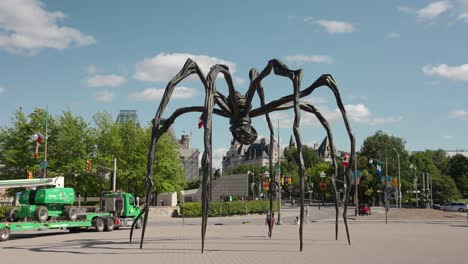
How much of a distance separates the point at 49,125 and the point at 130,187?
11.7m

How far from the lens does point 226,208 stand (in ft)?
174

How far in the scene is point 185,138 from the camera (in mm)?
173750

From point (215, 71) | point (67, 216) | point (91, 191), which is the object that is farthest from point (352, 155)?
point (91, 191)

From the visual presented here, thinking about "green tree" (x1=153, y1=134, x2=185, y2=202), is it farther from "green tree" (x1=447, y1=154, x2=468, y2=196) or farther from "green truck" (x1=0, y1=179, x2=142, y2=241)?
"green tree" (x1=447, y1=154, x2=468, y2=196)

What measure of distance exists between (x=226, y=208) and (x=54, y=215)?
2974cm

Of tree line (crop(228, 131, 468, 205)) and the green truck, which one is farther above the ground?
tree line (crop(228, 131, 468, 205))

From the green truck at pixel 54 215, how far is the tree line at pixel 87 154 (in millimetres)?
12777

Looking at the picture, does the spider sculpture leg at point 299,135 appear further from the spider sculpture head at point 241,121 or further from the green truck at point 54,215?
the green truck at point 54,215

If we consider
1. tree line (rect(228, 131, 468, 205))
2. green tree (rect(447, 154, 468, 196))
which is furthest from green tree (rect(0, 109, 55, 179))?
green tree (rect(447, 154, 468, 196))

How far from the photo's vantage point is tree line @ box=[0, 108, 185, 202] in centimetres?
4341

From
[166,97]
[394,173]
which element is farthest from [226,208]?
[394,173]

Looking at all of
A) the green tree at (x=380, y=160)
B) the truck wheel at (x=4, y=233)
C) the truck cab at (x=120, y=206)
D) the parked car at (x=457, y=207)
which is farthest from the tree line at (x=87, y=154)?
the green tree at (x=380, y=160)

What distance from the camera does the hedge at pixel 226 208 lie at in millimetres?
50906

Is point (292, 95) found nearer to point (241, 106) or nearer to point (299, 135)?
point (241, 106)
